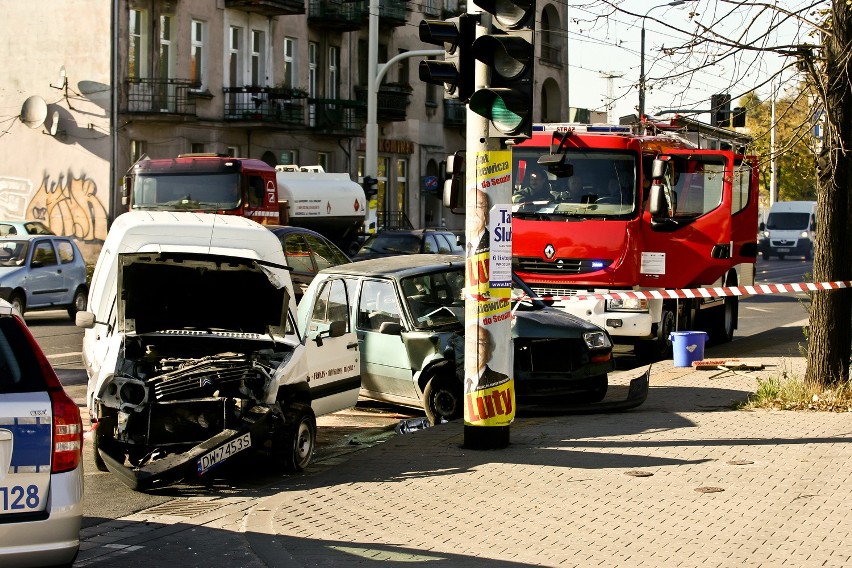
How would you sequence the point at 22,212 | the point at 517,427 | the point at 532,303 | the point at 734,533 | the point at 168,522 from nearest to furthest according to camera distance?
the point at 734,533 → the point at 168,522 → the point at 517,427 → the point at 532,303 → the point at 22,212

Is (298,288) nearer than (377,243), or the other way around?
(298,288)

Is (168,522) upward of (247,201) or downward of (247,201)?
downward

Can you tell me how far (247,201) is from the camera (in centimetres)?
2947

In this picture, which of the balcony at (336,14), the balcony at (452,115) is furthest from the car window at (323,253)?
the balcony at (452,115)

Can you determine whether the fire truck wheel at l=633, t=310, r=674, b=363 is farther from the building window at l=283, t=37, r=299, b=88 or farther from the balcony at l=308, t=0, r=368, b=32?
the balcony at l=308, t=0, r=368, b=32

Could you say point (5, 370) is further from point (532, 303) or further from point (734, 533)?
point (532, 303)

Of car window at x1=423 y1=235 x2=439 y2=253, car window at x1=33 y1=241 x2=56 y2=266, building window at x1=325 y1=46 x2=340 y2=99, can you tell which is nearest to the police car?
car window at x1=33 y1=241 x2=56 y2=266

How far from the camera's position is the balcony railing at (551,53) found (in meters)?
64.1

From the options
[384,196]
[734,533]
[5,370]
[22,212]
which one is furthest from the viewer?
[384,196]

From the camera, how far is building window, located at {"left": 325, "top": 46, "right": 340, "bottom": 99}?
49844 millimetres

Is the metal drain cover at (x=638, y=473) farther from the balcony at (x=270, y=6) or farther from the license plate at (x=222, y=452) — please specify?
the balcony at (x=270, y=6)

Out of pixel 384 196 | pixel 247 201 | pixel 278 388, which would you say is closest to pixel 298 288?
pixel 247 201

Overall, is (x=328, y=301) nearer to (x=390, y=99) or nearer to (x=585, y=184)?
(x=585, y=184)

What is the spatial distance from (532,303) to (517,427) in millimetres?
2843
